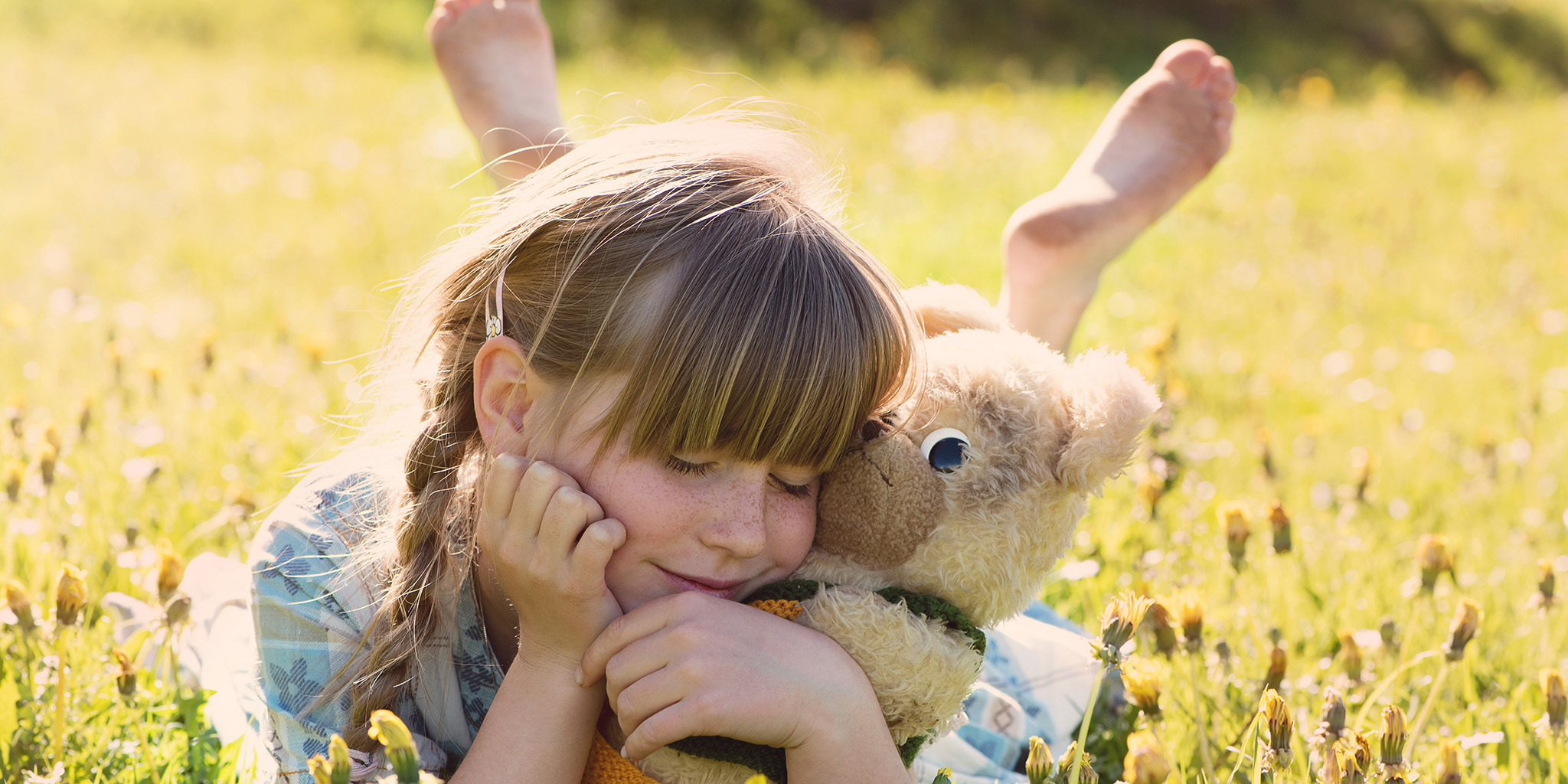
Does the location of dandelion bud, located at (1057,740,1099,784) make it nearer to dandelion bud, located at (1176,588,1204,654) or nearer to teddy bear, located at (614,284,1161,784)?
teddy bear, located at (614,284,1161,784)

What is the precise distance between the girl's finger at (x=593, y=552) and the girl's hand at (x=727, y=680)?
5 cm

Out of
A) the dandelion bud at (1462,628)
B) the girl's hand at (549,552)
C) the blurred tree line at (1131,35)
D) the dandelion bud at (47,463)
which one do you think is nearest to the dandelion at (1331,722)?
the dandelion bud at (1462,628)

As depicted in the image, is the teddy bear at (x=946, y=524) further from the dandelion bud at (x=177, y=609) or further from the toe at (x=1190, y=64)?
the toe at (x=1190, y=64)

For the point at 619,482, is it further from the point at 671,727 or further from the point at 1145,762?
the point at 1145,762

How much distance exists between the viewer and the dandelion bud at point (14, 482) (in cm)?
169

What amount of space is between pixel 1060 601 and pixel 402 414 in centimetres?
116

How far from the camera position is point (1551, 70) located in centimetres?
961

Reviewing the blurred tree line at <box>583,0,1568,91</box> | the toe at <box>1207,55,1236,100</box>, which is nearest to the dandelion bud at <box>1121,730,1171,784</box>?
the toe at <box>1207,55,1236,100</box>

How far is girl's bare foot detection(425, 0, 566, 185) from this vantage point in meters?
A: 2.10

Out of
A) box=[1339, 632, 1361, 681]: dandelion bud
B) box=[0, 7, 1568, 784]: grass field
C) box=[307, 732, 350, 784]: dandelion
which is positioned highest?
box=[307, 732, 350, 784]: dandelion

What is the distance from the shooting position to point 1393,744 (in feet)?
3.78

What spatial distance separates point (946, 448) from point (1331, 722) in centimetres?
51

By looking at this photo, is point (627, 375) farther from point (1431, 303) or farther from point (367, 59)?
point (367, 59)

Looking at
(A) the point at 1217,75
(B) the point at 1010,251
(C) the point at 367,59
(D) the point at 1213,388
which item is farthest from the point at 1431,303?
(C) the point at 367,59
